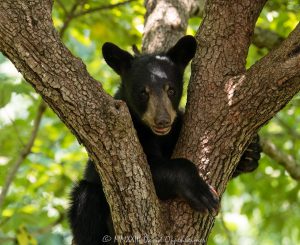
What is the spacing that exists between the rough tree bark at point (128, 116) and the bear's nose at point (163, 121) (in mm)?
487

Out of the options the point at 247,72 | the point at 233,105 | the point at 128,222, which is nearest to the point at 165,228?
the point at 128,222

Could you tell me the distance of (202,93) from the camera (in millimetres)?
4996

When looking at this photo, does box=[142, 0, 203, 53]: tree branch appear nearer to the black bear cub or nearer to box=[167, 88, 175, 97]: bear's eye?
the black bear cub

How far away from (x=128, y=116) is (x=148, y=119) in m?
1.69

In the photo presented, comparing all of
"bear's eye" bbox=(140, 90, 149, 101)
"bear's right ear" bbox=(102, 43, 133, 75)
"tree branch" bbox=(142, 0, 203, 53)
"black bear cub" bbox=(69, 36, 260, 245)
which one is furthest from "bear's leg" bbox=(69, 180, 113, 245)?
"tree branch" bbox=(142, 0, 203, 53)

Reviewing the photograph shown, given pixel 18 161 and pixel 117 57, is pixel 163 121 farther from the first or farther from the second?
pixel 18 161

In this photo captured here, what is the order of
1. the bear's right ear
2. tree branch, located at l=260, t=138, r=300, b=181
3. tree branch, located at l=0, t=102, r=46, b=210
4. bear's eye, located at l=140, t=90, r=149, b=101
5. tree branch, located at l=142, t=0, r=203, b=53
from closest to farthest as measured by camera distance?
bear's eye, located at l=140, t=90, r=149, b=101 → the bear's right ear → tree branch, located at l=142, t=0, r=203, b=53 → tree branch, located at l=0, t=102, r=46, b=210 → tree branch, located at l=260, t=138, r=300, b=181

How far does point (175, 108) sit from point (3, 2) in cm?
249

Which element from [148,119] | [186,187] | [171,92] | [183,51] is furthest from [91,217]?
[183,51]

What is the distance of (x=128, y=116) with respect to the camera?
4184 millimetres

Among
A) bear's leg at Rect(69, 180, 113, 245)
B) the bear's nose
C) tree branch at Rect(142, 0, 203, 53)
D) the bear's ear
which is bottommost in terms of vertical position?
bear's leg at Rect(69, 180, 113, 245)

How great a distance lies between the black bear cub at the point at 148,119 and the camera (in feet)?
18.4

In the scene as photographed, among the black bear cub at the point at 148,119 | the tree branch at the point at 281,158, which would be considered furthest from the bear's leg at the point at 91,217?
the tree branch at the point at 281,158

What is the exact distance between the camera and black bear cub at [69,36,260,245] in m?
5.59
